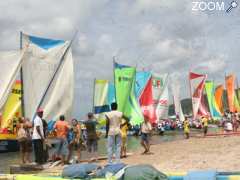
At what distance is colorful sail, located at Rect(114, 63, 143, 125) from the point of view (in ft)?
89.1

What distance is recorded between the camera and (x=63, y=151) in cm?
1484

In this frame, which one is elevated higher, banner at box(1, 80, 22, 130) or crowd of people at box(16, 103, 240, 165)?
banner at box(1, 80, 22, 130)

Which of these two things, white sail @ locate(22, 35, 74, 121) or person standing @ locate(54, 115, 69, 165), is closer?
person standing @ locate(54, 115, 69, 165)

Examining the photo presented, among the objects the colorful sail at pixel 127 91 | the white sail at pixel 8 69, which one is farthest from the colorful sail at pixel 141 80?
the white sail at pixel 8 69

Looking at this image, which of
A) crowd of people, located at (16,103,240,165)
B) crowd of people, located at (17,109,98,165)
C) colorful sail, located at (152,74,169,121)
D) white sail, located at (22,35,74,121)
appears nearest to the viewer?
crowd of people, located at (16,103,240,165)

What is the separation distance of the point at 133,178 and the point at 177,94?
45.2 m

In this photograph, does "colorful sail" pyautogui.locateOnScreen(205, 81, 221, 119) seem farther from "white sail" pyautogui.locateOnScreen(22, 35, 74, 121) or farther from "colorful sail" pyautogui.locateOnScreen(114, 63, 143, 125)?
"white sail" pyautogui.locateOnScreen(22, 35, 74, 121)

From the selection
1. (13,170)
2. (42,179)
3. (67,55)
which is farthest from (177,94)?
(42,179)

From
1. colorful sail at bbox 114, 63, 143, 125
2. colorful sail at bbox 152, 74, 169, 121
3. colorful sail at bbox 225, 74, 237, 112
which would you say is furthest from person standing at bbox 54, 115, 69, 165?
colorful sail at bbox 225, 74, 237, 112

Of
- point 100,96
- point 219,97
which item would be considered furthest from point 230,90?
point 100,96

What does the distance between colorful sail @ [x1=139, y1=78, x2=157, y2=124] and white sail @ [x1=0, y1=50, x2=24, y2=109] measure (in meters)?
18.9

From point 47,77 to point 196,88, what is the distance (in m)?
30.9

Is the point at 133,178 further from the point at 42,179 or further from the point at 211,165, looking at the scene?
the point at 211,165

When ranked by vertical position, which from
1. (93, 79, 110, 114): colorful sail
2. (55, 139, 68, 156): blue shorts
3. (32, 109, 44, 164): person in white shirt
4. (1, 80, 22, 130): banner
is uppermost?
(93, 79, 110, 114): colorful sail
